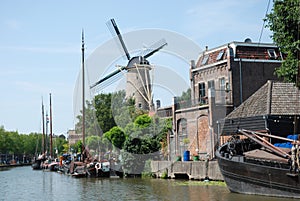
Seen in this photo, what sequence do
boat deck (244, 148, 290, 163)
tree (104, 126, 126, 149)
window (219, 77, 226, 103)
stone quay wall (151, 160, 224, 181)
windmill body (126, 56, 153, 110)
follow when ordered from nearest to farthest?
boat deck (244, 148, 290, 163)
stone quay wall (151, 160, 224, 181)
window (219, 77, 226, 103)
tree (104, 126, 126, 149)
windmill body (126, 56, 153, 110)

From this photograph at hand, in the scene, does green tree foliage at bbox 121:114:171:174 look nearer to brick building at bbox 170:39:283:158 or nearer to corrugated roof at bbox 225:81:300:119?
brick building at bbox 170:39:283:158

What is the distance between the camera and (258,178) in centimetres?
2173

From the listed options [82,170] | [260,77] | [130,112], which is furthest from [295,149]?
[130,112]

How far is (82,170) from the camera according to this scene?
45.0 meters

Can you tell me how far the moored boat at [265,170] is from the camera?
2005cm

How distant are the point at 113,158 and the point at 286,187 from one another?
98.7 feet

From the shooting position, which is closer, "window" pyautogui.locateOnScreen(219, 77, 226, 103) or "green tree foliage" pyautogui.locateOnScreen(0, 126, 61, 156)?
"window" pyautogui.locateOnScreen(219, 77, 226, 103)

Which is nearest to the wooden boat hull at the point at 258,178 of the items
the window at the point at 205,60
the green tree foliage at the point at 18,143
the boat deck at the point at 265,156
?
the boat deck at the point at 265,156

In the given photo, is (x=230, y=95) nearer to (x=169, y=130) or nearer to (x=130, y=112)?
(x=169, y=130)

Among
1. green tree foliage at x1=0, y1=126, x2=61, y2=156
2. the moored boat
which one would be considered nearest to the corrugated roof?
the moored boat

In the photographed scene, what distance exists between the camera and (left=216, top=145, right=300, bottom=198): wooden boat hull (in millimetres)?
20203

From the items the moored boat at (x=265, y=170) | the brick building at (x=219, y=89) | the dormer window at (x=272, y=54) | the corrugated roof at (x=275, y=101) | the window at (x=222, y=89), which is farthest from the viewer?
the dormer window at (x=272, y=54)

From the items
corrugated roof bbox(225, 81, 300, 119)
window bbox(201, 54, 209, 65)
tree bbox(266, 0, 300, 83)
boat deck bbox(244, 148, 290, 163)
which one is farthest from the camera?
window bbox(201, 54, 209, 65)

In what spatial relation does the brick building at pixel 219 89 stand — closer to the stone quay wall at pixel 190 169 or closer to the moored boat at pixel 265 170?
the stone quay wall at pixel 190 169
